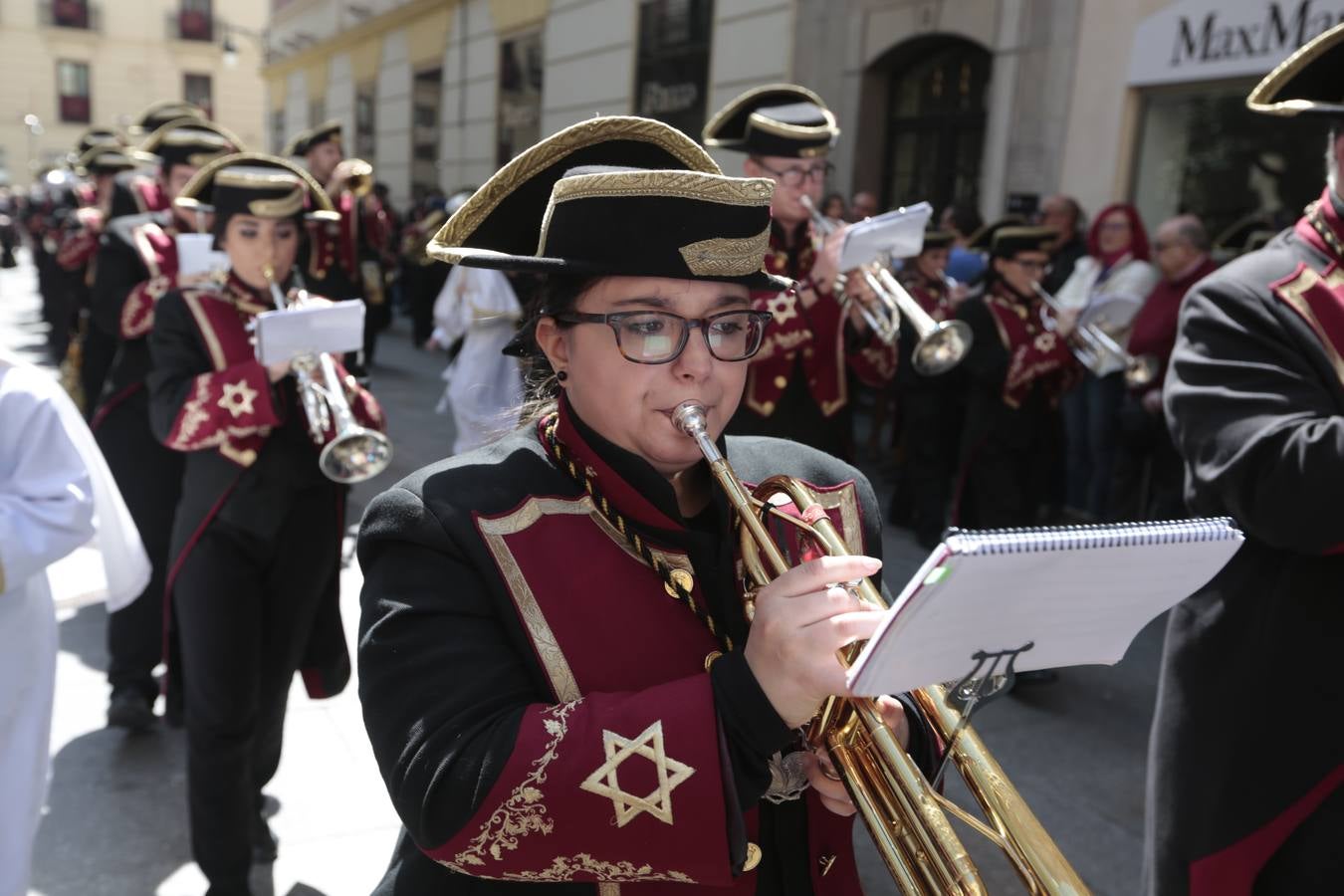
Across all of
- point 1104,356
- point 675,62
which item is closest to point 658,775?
point 1104,356

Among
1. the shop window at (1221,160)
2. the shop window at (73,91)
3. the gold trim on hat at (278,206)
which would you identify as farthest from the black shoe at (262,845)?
the shop window at (73,91)

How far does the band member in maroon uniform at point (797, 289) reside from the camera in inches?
153

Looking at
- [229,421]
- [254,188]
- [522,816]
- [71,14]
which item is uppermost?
[71,14]

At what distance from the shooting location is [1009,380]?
19.1ft

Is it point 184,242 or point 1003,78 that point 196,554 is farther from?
point 1003,78

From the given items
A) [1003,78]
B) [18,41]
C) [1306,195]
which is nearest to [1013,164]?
[1003,78]

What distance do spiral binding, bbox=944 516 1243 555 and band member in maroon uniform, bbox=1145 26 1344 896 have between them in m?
1.20

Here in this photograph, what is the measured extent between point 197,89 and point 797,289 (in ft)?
165

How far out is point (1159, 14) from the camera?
798 centimetres

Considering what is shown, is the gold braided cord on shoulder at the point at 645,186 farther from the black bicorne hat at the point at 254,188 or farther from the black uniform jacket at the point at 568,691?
the black bicorne hat at the point at 254,188

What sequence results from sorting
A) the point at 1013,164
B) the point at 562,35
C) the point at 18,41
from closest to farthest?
the point at 1013,164, the point at 562,35, the point at 18,41

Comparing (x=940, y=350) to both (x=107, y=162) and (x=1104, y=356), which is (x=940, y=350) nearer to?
(x=1104, y=356)

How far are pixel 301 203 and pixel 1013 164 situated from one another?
7152 mm

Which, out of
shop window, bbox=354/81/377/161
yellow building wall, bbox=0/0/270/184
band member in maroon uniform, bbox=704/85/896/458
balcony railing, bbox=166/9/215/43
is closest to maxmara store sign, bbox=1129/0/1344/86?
band member in maroon uniform, bbox=704/85/896/458
